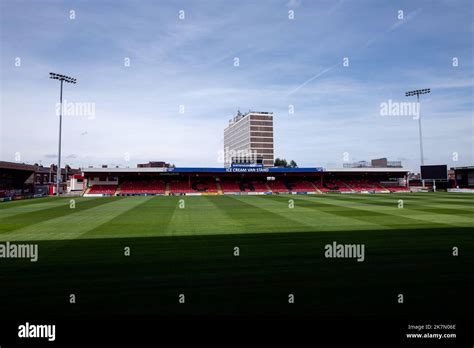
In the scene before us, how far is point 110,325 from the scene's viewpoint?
653 cm

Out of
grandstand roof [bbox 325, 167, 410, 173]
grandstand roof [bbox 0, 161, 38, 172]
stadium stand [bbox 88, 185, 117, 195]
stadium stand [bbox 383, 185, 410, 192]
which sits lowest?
stadium stand [bbox 383, 185, 410, 192]

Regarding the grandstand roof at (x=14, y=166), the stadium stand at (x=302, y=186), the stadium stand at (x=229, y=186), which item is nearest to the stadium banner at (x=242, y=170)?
the stadium stand at (x=302, y=186)

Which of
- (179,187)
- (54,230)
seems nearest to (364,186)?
(179,187)

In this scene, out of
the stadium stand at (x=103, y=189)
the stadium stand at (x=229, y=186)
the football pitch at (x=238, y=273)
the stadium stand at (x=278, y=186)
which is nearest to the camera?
the football pitch at (x=238, y=273)

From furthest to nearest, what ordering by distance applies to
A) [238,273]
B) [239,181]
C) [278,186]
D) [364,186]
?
[239,181], [364,186], [278,186], [238,273]

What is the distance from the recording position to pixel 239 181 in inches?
3000

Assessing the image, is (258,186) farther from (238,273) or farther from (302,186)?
(238,273)

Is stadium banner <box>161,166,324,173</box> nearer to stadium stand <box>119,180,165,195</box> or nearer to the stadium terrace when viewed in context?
the stadium terrace

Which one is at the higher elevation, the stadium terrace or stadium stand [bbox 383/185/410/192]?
the stadium terrace

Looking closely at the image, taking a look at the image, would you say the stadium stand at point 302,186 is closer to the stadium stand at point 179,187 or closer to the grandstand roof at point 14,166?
the stadium stand at point 179,187

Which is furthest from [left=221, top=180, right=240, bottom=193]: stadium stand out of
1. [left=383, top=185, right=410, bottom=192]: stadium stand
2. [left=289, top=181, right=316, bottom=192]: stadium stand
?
[left=383, top=185, right=410, bottom=192]: stadium stand

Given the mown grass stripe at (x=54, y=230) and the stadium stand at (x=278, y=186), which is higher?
the stadium stand at (x=278, y=186)

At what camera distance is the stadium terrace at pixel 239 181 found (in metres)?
67.6

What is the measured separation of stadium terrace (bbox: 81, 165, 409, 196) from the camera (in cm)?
6764
